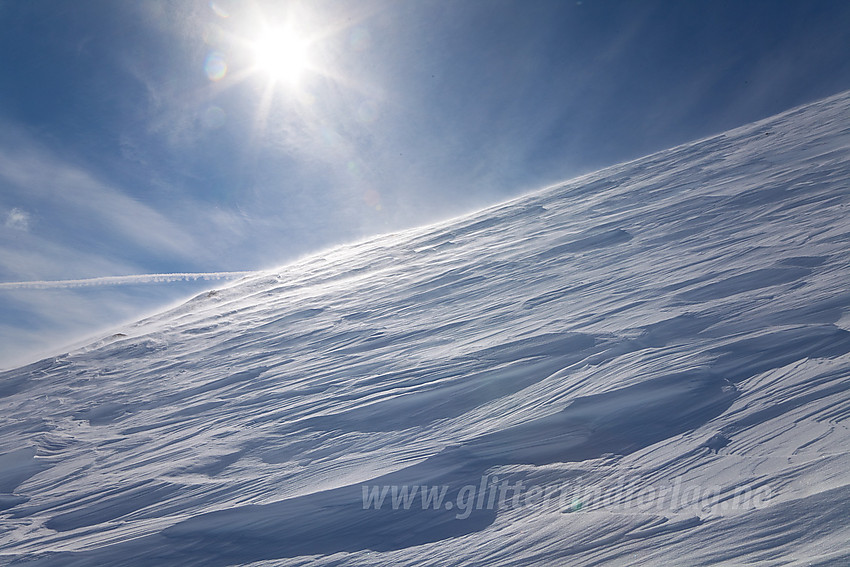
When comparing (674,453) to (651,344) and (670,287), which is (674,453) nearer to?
(651,344)

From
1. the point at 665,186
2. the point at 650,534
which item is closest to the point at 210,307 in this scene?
the point at 665,186

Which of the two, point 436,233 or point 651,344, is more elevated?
point 436,233

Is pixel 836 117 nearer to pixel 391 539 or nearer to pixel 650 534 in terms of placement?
pixel 650 534

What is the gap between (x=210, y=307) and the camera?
10.7 metres

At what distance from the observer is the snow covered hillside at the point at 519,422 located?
1898 mm

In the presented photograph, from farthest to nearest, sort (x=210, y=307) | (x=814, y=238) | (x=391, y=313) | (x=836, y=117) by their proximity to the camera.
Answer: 1. (x=210, y=307)
2. (x=836, y=117)
3. (x=391, y=313)
4. (x=814, y=238)

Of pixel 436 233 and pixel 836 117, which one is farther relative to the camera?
pixel 436 233

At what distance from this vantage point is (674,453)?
2.16 m

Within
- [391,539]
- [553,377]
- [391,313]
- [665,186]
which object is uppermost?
[665,186]

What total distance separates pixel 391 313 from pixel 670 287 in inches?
136

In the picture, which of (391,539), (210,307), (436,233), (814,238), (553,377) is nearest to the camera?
(391,539)

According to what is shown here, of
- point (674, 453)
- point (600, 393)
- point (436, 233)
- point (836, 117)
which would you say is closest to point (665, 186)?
point (836, 117)

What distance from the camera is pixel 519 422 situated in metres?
2.76

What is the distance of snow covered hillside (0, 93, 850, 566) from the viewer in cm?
190
